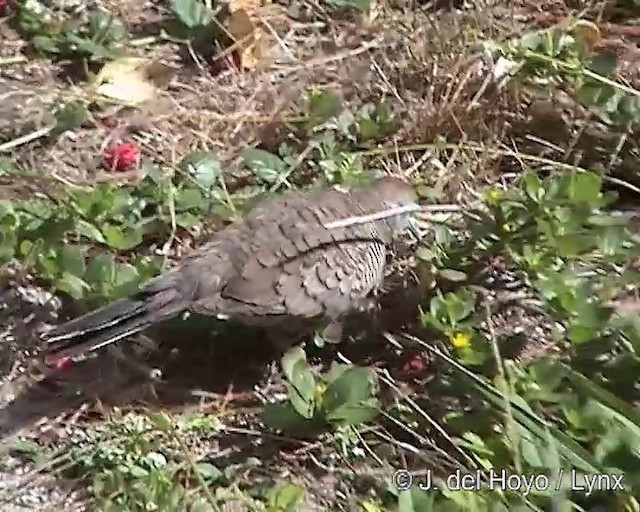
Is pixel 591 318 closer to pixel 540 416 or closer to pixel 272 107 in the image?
pixel 540 416

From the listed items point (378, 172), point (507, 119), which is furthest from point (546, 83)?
point (378, 172)

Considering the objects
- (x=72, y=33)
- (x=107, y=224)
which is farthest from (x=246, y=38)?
(x=107, y=224)

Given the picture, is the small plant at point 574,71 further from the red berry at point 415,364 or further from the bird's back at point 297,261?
the red berry at point 415,364

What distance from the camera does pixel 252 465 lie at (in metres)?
1.97

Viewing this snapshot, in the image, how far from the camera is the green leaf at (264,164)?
7.78ft

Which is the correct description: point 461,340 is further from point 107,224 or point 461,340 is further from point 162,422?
point 107,224

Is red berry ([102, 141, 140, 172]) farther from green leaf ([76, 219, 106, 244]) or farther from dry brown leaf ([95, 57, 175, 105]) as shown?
green leaf ([76, 219, 106, 244])

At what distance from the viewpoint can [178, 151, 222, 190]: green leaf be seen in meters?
2.36

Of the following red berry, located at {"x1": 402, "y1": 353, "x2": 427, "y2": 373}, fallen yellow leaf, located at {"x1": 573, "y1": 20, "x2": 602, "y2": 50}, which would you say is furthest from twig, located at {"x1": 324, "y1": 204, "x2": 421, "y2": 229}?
fallen yellow leaf, located at {"x1": 573, "y1": 20, "x2": 602, "y2": 50}

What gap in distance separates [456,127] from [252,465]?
35.0 inches

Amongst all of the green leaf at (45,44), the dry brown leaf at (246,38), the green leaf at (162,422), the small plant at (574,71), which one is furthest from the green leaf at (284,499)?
the green leaf at (45,44)

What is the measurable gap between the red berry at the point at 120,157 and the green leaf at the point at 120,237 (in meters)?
0.28

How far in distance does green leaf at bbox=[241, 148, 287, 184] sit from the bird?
212 millimetres

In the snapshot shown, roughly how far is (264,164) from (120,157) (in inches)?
12.3
